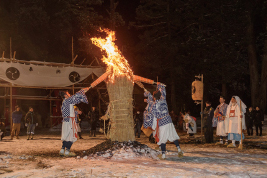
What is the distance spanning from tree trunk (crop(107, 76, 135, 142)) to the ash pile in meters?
0.25

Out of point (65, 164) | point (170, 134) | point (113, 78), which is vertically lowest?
point (65, 164)

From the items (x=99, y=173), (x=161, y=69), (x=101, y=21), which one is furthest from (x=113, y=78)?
(x=101, y=21)

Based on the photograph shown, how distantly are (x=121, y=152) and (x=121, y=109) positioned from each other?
125 cm

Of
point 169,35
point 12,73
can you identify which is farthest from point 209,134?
point 169,35

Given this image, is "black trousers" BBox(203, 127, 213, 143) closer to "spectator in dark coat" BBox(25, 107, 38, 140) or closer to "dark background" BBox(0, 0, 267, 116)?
"spectator in dark coat" BBox(25, 107, 38, 140)

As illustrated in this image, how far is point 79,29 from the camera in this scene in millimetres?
30094

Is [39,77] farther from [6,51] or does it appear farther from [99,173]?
[99,173]

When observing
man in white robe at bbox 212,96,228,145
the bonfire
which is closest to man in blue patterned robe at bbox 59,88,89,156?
the bonfire

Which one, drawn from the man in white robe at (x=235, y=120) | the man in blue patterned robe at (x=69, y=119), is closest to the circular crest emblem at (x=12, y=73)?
the man in blue patterned robe at (x=69, y=119)

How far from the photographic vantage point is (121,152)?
8648 millimetres

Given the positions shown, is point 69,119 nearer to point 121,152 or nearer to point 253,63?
point 121,152

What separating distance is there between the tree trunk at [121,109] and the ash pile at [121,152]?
246 mm

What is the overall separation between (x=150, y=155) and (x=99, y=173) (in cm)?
244

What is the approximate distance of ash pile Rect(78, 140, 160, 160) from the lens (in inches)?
338
